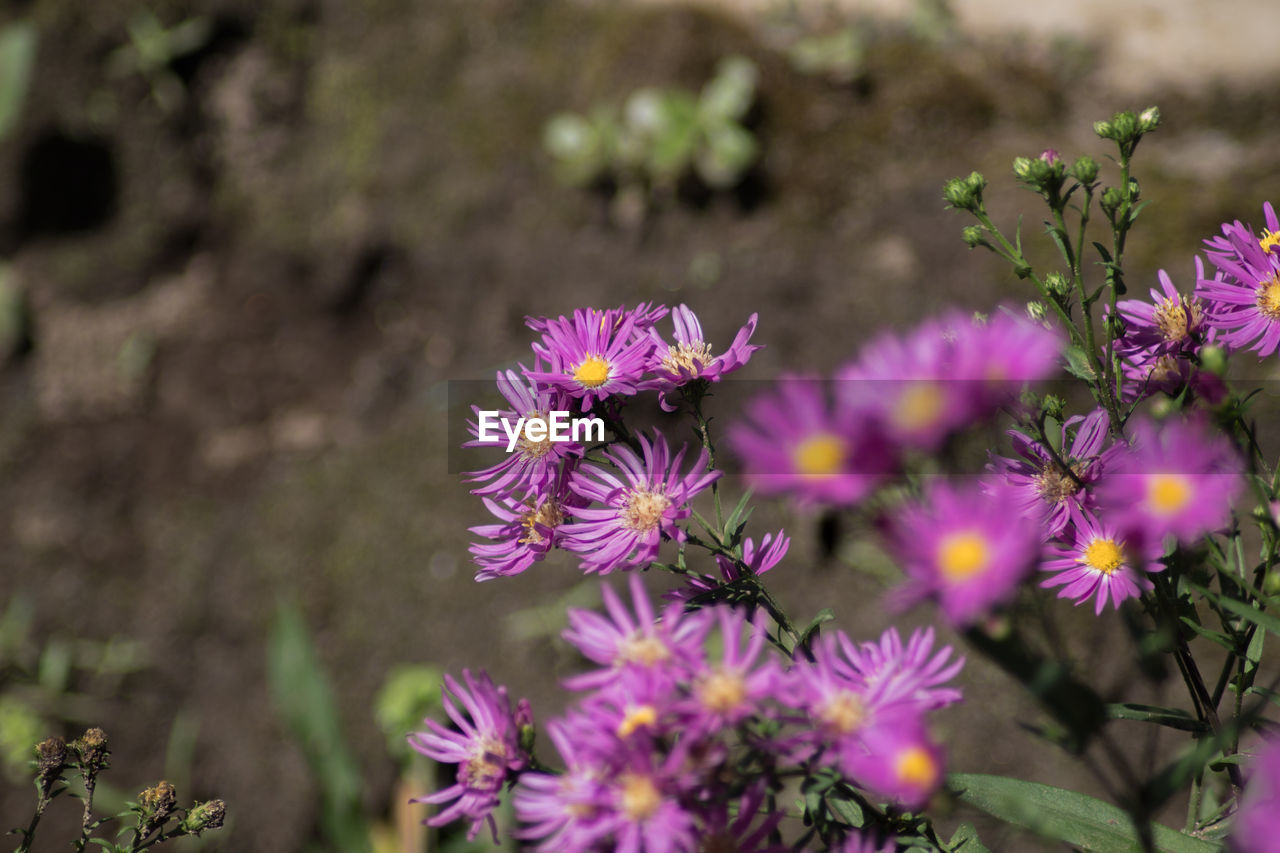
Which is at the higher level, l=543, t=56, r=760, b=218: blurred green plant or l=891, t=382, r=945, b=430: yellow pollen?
l=543, t=56, r=760, b=218: blurred green plant

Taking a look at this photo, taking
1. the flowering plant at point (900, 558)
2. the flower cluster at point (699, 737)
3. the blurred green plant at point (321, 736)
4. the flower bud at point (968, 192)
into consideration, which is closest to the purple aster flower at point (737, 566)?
the flowering plant at point (900, 558)

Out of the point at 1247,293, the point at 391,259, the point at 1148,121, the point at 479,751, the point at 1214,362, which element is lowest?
the point at 479,751

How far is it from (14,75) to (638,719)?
A: 10.6 ft

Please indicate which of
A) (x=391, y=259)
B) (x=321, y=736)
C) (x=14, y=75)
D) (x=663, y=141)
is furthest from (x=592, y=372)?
(x=14, y=75)

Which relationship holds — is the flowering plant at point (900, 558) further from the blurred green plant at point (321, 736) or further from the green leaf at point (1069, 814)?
the blurred green plant at point (321, 736)

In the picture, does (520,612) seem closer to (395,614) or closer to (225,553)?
(395,614)

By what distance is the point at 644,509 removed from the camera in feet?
2.32

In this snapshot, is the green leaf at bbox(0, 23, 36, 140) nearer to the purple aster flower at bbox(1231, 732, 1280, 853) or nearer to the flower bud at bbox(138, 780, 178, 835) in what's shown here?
the flower bud at bbox(138, 780, 178, 835)

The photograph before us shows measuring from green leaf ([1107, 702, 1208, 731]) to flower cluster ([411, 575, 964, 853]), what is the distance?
225 mm

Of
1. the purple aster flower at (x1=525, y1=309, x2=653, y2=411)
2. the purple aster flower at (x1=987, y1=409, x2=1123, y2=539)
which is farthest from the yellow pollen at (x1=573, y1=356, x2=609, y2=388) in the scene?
the purple aster flower at (x1=987, y1=409, x2=1123, y2=539)

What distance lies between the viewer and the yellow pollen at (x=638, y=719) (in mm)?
505

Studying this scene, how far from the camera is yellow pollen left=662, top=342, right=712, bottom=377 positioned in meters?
0.74

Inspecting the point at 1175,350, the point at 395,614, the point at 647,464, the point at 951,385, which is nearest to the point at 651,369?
the point at 647,464

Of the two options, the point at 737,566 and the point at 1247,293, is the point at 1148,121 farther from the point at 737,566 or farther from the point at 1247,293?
the point at 737,566
